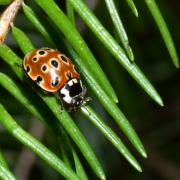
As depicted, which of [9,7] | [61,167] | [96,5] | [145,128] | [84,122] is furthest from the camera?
[145,128]

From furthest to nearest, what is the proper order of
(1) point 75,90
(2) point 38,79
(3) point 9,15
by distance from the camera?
(1) point 75,90 → (2) point 38,79 → (3) point 9,15

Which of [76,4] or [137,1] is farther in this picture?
[137,1]

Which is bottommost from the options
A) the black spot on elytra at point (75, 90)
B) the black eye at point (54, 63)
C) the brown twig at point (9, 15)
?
the black spot on elytra at point (75, 90)

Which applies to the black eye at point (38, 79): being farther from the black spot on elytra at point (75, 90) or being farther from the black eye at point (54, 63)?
the black spot on elytra at point (75, 90)

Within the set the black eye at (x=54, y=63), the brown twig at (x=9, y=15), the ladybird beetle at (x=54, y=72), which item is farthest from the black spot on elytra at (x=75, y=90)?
the brown twig at (x=9, y=15)

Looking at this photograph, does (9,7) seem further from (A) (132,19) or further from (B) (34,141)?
(A) (132,19)

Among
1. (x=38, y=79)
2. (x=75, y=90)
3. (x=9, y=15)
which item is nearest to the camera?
(x=9, y=15)

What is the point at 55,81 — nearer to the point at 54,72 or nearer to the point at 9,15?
the point at 54,72

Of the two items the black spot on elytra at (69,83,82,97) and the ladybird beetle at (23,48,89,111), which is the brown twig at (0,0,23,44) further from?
the black spot on elytra at (69,83,82,97)

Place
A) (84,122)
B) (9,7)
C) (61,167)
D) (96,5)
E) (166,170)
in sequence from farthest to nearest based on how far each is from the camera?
(166,170), (84,122), (96,5), (9,7), (61,167)

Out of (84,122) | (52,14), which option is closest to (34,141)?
(52,14)

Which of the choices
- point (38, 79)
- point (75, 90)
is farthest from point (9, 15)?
point (75, 90)
